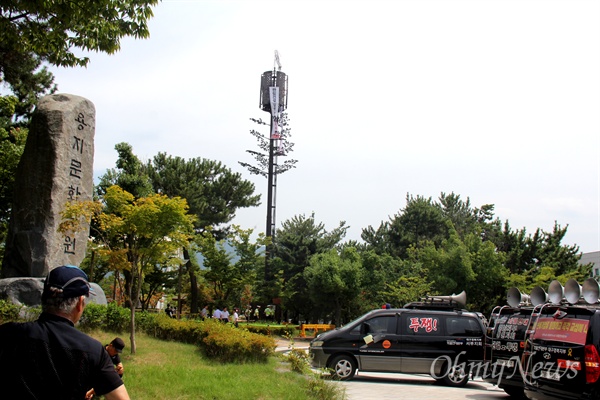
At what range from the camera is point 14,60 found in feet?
51.2

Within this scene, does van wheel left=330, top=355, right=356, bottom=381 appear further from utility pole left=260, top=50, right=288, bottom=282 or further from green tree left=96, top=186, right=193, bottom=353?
utility pole left=260, top=50, right=288, bottom=282

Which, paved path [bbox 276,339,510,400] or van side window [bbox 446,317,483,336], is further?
van side window [bbox 446,317,483,336]

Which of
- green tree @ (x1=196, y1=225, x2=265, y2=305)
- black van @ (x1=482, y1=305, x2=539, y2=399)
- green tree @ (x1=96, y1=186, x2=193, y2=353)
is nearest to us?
black van @ (x1=482, y1=305, x2=539, y2=399)

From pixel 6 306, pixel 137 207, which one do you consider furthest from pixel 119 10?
pixel 6 306

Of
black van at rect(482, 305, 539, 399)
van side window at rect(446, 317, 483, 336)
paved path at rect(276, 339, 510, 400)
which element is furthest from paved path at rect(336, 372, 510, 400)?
van side window at rect(446, 317, 483, 336)

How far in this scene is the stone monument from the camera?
14250 millimetres

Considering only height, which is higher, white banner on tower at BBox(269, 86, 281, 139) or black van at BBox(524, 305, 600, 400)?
white banner on tower at BBox(269, 86, 281, 139)

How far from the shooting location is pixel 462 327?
539 inches

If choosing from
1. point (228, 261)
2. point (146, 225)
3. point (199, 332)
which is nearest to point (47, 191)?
point (146, 225)

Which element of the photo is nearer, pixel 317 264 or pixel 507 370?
pixel 507 370

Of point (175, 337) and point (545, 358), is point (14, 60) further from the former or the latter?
point (545, 358)

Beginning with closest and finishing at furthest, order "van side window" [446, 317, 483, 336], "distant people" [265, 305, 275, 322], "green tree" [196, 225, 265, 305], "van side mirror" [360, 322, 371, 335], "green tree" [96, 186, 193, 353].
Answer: "green tree" [96, 186, 193, 353]
"van side mirror" [360, 322, 371, 335]
"van side window" [446, 317, 483, 336]
"green tree" [196, 225, 265, 305]
"distant people" [265, 305, 275, 322]

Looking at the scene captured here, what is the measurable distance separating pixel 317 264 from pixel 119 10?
2529 centimetres

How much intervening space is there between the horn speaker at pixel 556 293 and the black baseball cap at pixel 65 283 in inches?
319
